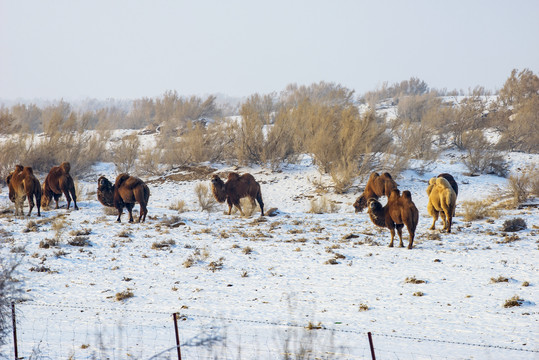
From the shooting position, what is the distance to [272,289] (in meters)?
8.05

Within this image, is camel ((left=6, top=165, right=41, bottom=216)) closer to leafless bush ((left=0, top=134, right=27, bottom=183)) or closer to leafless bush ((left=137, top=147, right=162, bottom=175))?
leafless bush ((left=0, top=134, right=27, bottom=183))

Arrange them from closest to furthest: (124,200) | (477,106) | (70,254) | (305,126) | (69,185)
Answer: (70,254), (124,200), (69,185), (305,126), (477,106)

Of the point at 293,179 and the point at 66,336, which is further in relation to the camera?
the point at 293,179

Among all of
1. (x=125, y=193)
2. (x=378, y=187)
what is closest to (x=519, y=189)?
(x=378, y=187)

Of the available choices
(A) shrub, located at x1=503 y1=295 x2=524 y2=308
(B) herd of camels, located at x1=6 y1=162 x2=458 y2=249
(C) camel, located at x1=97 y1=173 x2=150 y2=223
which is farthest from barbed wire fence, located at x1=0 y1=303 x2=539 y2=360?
(C) camel, located at x1=97 y1=173 x2=150 y2=223

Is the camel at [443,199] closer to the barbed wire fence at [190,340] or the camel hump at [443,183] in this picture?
the camel hump at [443,183]

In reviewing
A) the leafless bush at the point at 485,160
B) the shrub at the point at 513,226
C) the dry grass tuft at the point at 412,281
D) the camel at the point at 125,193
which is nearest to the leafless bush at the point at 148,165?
the camel at the point at 125,193

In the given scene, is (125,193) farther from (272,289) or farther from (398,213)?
(398,213)

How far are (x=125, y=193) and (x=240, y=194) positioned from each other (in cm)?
390

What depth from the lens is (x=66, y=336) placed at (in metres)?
5.91

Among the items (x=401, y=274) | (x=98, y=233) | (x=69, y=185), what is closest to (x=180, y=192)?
(x=69, y=185)

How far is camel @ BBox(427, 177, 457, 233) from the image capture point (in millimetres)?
11607

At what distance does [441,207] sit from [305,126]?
16.5m

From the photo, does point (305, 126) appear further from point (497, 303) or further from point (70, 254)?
point (497, 303)
